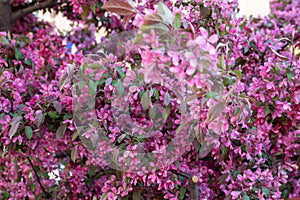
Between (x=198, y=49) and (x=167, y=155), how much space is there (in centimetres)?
45

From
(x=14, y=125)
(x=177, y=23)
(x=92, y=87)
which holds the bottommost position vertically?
(x=14, y=125)

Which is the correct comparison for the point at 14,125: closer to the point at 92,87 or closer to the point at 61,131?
the point at 61,131

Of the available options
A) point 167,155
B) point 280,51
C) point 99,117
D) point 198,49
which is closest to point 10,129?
point 99,117

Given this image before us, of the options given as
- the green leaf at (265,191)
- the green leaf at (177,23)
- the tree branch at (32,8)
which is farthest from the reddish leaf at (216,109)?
the tree branch at (32,8)

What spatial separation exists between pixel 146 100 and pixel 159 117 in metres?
0.16

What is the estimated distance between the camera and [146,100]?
2.96ft

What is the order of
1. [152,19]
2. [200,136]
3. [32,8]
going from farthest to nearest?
[32,8] → [200,136] → [152,19]

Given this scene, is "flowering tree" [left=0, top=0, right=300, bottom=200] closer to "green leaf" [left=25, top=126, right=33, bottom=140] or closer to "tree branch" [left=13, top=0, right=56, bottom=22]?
"green leaf" [left=25, top=126, right=33, bottom=140]

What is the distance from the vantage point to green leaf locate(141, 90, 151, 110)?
35.2 inches

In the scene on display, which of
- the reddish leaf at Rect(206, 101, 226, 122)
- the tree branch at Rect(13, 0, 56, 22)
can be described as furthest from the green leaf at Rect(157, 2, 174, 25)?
the tree branch at Rect(13, 0, 56, 22)

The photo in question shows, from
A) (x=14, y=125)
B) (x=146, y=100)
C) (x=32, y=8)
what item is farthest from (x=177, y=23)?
(x=32, y=8)

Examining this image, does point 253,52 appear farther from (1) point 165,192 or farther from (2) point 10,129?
(2) point 10,129

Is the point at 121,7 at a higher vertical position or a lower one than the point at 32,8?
higher

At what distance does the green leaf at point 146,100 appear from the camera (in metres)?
0.90
